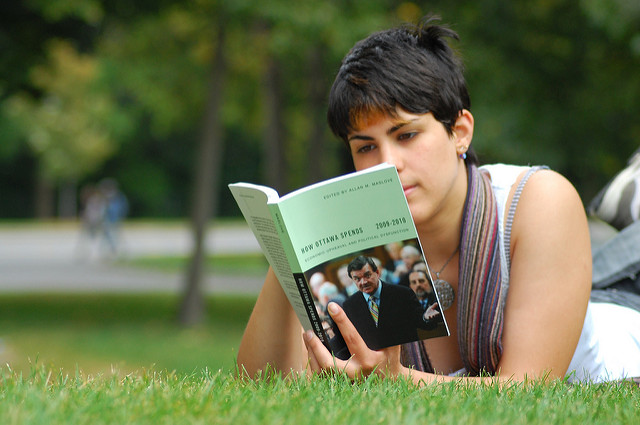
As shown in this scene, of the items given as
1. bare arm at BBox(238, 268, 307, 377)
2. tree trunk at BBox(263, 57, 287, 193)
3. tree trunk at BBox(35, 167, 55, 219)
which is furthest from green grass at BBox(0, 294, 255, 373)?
tree trunk at BBox(35, 167, 55, 219)

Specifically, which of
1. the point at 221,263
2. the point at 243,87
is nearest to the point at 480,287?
the point at 243,87

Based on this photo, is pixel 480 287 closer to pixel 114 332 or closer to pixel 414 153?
pixel 414 153

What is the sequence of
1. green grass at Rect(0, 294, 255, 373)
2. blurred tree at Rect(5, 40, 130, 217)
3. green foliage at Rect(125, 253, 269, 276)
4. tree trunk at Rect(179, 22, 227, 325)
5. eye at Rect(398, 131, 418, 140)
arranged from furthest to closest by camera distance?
1. blurred tree at Rect(5, 40, 130, 217)
2. green foliage at Rect(125, 253, 269, 276)
3. tree trunk at Rect(179, 22, 227, 325)
4. green grass at Rect(0, 294, 255, 373)
5. eye at Rect(398, 131, 418, 140)

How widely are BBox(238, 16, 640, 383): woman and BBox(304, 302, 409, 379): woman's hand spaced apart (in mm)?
25

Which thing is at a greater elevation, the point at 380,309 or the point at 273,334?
the point at 380,309

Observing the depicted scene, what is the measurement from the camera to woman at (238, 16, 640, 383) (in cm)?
277

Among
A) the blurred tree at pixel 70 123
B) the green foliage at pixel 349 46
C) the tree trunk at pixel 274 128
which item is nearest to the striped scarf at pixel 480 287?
the green foliage at pixel 349 46

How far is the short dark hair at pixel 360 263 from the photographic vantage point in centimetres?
245

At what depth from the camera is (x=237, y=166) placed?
46375 millimetres

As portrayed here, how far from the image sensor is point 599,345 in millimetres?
3195

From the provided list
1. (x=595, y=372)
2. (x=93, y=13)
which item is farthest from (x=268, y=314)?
(x=93, y=13)

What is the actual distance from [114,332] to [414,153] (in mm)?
8818

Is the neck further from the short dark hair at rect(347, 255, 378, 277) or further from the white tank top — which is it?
the short dark hair at rect(347, 255, 378, 277)

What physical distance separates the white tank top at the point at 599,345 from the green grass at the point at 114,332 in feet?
14.4
